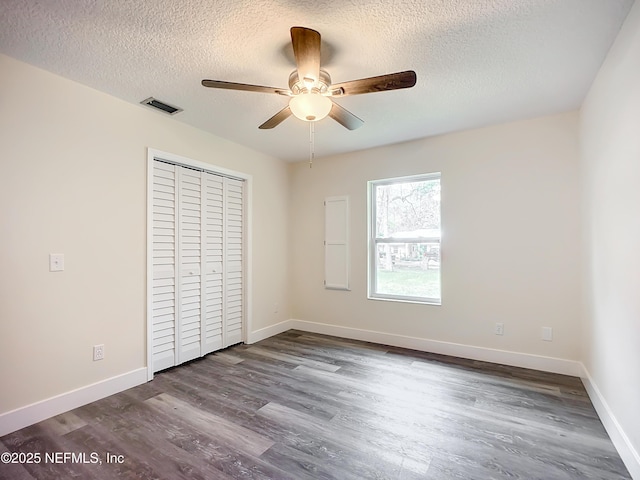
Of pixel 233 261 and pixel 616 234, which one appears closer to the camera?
pixel 616 234

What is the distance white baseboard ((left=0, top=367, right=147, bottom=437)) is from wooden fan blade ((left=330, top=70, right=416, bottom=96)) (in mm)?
2821

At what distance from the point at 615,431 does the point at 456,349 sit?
61.9 inches

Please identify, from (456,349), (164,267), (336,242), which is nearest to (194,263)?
(164,267)

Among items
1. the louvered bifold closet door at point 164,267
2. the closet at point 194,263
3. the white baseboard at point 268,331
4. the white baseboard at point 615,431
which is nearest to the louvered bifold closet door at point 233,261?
the closet at point 194,263

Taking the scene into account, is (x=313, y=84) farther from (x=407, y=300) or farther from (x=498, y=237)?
(x=407, y=300)

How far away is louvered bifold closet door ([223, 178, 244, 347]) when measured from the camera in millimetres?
3750

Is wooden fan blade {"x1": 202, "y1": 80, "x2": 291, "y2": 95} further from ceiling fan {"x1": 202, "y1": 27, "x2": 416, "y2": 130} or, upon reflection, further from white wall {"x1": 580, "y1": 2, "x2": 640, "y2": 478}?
white wall {"x1": 580, "y1": 2, "x2": 640, "y2": 478}

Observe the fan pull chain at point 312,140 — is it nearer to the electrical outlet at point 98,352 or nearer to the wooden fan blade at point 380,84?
the wooden fan blade at point 380,84

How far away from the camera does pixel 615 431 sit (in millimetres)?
1909

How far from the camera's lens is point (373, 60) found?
2105mm

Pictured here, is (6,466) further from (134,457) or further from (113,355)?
(113,355)

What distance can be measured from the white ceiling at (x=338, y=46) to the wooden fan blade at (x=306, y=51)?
20 centimetres

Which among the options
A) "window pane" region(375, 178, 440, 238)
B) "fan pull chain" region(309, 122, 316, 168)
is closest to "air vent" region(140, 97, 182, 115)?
"fan pull chain" region(309, 122, 316, 168)

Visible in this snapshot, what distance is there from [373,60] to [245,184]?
232 cm
